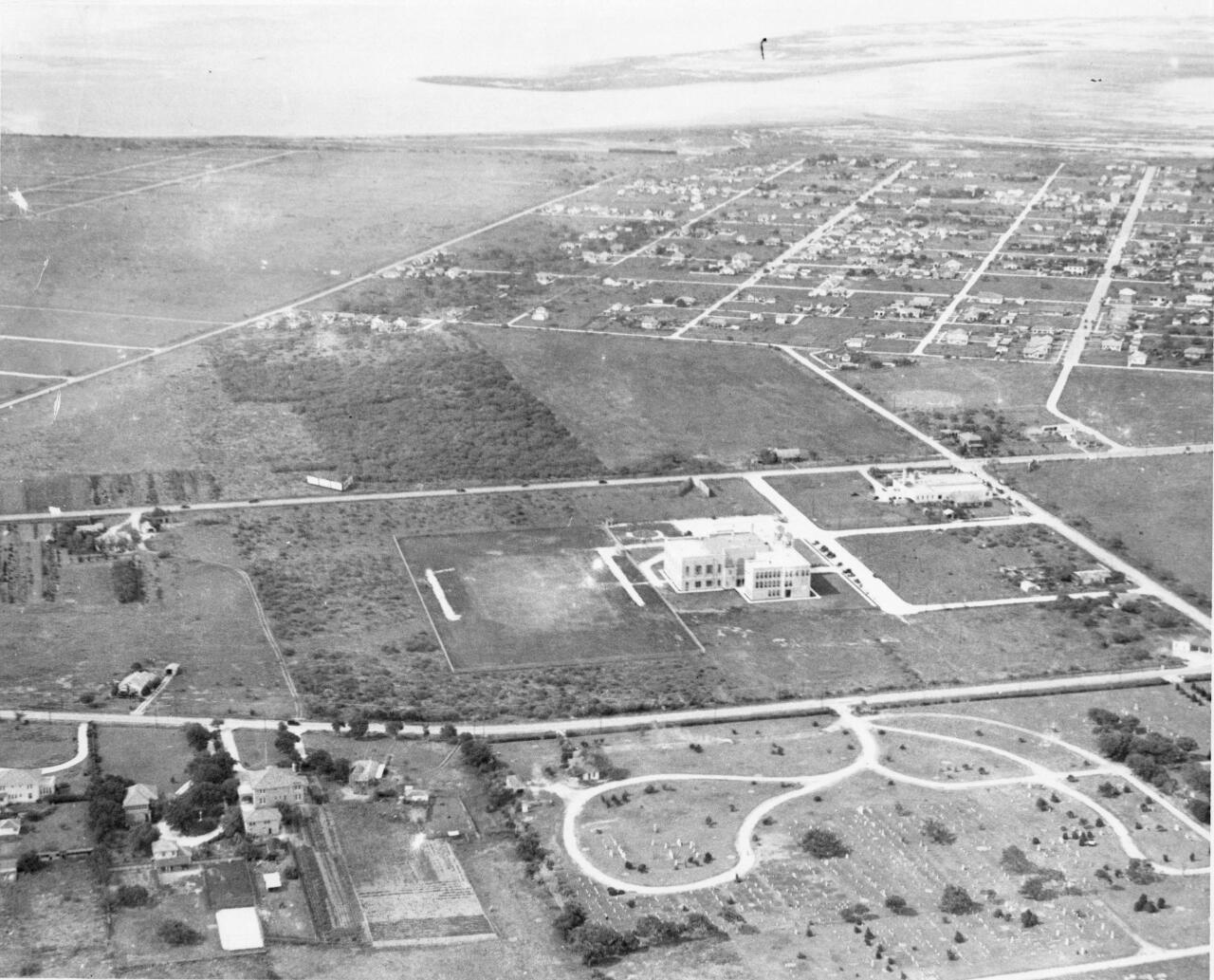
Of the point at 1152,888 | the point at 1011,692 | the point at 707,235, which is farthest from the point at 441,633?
the point at 707,235

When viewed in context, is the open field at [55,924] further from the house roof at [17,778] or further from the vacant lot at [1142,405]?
the vacant lot at [1142,405]

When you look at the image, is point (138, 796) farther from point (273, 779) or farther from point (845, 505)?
point (845, 505)

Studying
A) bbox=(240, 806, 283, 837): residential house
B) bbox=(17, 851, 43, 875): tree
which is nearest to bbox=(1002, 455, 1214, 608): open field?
bbox=(240, 806, 283, 837): residential house

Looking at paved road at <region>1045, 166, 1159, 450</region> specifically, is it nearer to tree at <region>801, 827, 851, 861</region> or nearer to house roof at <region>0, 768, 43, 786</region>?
tree at <region>801, 827, 851, 861</region>

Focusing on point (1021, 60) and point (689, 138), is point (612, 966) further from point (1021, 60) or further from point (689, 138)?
point (689, 138)

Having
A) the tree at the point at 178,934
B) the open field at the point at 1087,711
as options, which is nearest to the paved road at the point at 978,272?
the open field at the point at 1087,711

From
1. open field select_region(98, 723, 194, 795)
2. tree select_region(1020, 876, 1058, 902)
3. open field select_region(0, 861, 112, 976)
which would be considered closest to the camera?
open field select_region(0, 861, 112, 976)

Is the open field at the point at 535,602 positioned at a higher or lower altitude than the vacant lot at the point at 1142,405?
higher
